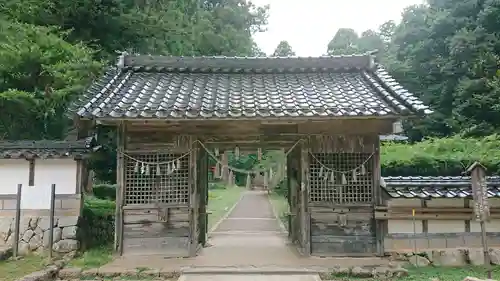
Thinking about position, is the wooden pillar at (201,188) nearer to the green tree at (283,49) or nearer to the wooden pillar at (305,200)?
the wooden pillar at (305,200)

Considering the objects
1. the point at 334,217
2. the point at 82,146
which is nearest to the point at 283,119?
the point at 334,217

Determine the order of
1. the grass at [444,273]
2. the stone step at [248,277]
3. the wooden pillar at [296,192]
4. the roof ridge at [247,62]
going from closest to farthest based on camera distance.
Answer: the stone step at [248,277], the grass at [444,273], the wooden pillar at [296,192], the roof ridge at [247,62]

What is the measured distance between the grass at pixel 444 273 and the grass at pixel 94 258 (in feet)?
15.9

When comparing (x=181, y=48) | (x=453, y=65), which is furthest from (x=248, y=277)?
(x=453, y=65)

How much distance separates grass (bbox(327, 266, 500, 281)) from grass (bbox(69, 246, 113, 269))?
4840 mm

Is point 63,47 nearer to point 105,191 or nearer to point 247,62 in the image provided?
point 105,191

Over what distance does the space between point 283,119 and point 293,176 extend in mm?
3286

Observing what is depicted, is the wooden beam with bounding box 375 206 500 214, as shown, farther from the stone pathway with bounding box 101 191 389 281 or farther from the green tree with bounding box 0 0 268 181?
the green tree with bounding box 0 0 268 181

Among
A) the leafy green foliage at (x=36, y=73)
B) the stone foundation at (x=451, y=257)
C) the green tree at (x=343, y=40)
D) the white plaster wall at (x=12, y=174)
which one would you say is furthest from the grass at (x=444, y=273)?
the green tree at (x=343, y=40)

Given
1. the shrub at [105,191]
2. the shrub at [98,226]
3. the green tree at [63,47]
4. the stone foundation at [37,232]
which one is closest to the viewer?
the stone foundation at [37,232]

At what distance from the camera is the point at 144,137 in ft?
30.7

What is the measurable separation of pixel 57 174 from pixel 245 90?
5.03 m

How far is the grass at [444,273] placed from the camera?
7.76 m

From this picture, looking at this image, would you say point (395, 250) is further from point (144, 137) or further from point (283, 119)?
point (144, 137)
